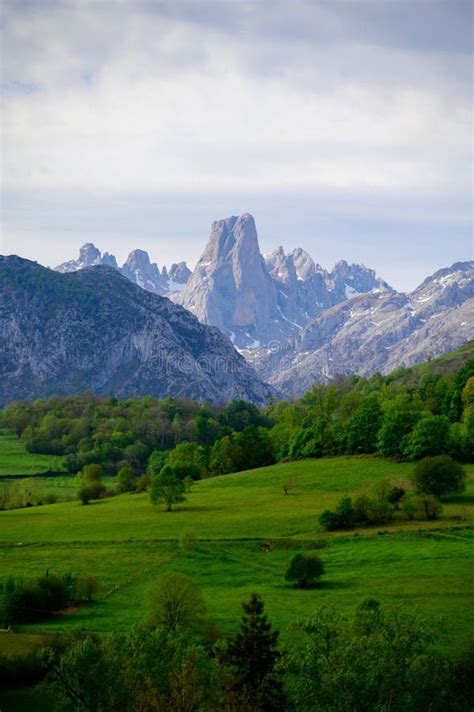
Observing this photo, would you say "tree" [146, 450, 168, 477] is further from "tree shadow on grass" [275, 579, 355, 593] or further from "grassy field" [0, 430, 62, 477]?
"tree shadow on grass" [275, 579, 355, 593]

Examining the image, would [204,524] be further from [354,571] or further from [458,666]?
[458,666]

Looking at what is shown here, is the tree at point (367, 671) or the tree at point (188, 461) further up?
the tree at point (188, 461)

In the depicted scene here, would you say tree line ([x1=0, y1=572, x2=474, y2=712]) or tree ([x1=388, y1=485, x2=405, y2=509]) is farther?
tree ([x1=388, y1=485, x2=405, y2=509])

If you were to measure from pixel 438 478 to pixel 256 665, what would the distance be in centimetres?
5842

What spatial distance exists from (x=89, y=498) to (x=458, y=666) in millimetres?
90808

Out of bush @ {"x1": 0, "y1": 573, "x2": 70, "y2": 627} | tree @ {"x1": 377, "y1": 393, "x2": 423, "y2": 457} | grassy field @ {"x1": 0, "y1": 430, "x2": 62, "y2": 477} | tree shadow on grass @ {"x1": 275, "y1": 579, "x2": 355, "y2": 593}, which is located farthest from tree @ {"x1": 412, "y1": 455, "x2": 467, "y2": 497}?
grassy field @ {"x1": 0, "y1": 430, "x2": 62, "y2": 477}

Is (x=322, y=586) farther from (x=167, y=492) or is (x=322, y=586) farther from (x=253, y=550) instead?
(x=167, y=492)

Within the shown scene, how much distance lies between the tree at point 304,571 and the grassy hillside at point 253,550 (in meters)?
1.25

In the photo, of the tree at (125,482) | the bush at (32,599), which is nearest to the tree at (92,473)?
the tree at (125,482)

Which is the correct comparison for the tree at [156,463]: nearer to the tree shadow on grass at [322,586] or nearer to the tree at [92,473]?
the tree at [92,473]

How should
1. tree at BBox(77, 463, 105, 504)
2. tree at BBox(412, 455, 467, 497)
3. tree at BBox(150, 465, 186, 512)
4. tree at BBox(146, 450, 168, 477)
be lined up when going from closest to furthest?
tree at BBox(412, 455, 467, 497), tree at BBox(150, 465, 186, 512), tree at BBox(77, 463, 105, 504), tree at BBox(146, 450, 168, 477)

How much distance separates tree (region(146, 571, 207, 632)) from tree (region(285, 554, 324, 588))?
15013mm

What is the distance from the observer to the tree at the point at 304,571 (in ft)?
237

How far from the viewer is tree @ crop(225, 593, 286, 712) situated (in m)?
44.7
